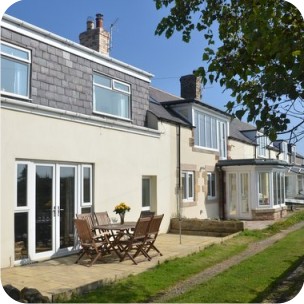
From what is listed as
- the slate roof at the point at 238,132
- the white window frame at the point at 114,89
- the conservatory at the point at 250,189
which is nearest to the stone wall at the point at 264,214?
the conservatory at the point at 250,189

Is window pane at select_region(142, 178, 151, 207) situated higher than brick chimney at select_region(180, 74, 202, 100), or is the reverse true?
brick chimney at select_region(180, 74, 202, 100)

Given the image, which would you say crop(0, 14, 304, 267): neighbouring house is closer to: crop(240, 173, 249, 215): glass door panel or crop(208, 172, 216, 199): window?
crop(208, 172, 216, 199): window

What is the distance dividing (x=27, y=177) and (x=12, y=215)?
940 millimetres

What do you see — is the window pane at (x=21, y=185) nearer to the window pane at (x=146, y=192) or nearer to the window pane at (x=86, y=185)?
the window pane at (x=86, y=185)

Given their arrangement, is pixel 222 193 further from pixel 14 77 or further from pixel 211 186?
pixel 14 77

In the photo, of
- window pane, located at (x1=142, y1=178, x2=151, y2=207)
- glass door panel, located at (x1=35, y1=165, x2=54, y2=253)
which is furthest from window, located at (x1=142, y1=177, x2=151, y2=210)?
Result: glass door panel, located at (x1=35, y1=165, x2=54, y2=253)

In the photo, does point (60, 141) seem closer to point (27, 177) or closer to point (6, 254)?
point (27, 177)

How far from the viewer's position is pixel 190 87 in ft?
65.4

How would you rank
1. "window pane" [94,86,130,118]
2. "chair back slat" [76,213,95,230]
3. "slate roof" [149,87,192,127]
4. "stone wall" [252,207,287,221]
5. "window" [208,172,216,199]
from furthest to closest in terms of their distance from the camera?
1. "stone wall" [252,207,287,221]
2. "window" [208,172,216,199]
3. "slate roof" [149,87,192,127]
4. "window pane" [94,86,130,118]
5. "chair back slat" [76,213,95,230]

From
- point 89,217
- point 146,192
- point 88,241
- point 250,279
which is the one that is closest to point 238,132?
point 146,192

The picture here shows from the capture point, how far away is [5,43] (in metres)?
9.23

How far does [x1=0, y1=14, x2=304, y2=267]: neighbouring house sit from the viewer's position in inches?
355

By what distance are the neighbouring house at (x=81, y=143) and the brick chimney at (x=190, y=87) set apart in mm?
1250

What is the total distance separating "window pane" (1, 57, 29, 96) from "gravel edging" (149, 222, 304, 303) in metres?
5.65
